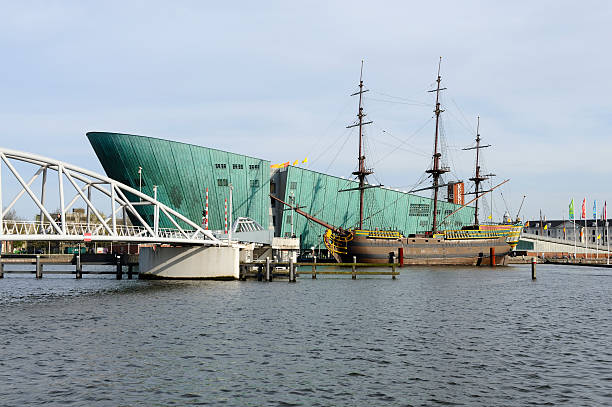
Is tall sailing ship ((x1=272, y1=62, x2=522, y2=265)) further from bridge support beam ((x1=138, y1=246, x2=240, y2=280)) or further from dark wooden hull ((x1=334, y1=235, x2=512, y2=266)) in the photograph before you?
bridge support beam ((x1=138, y1=246, x2=240, y2=280))

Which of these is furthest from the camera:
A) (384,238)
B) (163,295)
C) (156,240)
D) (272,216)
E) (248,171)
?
(272,216)

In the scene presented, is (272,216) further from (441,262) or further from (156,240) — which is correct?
(156,240)

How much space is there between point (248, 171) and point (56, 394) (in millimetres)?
75289

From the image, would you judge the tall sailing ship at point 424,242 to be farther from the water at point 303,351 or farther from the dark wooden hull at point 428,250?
the water at point 303,351

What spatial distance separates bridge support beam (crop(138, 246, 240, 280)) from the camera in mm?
51219

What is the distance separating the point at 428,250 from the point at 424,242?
1.37m

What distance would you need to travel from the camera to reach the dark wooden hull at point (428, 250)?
272 feet

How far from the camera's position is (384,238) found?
8388 centimetres

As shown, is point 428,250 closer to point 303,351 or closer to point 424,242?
point 424,242

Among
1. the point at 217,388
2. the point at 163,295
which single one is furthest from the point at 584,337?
the point at 163,295

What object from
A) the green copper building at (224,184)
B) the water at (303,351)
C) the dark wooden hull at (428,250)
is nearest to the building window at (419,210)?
the green copper building at (224,184)

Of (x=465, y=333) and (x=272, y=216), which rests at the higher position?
(x=272, y=216)

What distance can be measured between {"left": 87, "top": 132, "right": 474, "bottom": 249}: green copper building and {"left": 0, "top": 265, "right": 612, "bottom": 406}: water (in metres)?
47.5

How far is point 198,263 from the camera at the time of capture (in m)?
51.4
